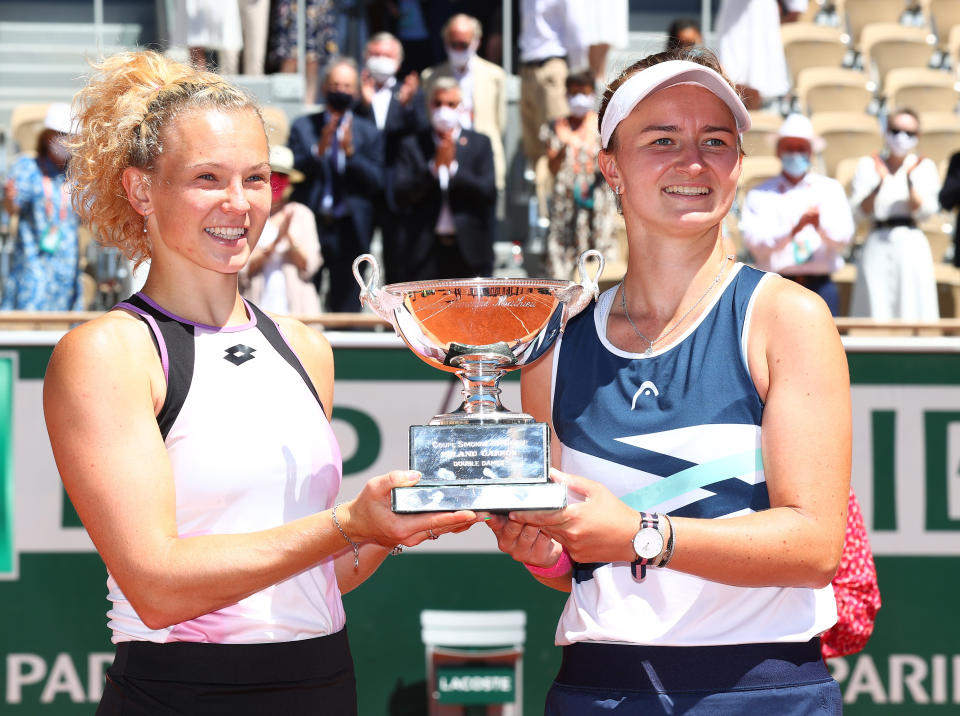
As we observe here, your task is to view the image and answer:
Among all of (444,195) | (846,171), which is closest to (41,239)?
(444,195)

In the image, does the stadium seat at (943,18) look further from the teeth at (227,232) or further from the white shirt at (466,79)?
the teeth at (227,232)

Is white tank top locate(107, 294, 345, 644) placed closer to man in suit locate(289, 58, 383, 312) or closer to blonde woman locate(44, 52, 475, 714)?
blonde woman locate(44, 52, 475, 714)

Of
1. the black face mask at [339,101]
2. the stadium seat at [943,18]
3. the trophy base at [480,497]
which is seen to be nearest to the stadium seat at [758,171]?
the black face mask at [339,101]

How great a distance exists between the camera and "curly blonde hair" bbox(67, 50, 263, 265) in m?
2.06

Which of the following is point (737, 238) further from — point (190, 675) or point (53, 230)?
point (190, 675)

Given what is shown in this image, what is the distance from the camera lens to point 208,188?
Result: 6.75 ft

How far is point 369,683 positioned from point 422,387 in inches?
36.3

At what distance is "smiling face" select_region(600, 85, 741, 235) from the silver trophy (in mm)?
137

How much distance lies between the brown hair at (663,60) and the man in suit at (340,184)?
440cm

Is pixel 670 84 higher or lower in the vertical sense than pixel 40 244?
higher

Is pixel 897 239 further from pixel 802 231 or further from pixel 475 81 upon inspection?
pixel 475 81

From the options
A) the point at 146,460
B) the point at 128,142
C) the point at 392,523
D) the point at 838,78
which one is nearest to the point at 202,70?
the point at 128,142

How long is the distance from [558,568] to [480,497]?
343mm

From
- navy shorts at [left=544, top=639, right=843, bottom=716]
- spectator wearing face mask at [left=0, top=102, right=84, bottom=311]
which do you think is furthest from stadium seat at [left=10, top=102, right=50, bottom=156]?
navy shorts at [left=544, top=639, right=843, bottom=716]
